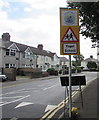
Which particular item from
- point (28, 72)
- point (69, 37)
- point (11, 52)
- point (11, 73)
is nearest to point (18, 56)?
point (11, 52)

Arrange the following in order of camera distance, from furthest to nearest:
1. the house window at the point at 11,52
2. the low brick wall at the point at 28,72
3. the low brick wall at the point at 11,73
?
the house window at the point at 11,52 < the low brick wall at the point at 28,72 < the low brick wall at the point at 11,73

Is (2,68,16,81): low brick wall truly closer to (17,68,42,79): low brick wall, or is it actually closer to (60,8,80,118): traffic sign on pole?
(17,68,42,79): low brick wall

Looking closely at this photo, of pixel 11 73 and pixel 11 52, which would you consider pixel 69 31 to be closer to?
pixel 11 73

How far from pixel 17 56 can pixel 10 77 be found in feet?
50.9

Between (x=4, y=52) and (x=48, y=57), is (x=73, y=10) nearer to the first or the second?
(x=4, y=52)

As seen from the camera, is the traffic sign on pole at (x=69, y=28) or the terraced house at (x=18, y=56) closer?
the traffic sign on pole at (x=69, y=28)

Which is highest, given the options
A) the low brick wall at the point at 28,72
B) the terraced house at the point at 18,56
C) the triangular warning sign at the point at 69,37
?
the terraced house at the point at 18,56

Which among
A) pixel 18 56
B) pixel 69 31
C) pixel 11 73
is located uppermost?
pixel 18 56

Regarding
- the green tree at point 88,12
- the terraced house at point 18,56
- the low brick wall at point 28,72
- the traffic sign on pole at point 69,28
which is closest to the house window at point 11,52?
the terraced house at point 18,56

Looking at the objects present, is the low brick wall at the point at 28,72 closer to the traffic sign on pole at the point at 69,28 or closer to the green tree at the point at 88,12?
the green tree at the point at 88,12

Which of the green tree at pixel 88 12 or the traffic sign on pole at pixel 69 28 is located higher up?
the green tree at pixel 88 12

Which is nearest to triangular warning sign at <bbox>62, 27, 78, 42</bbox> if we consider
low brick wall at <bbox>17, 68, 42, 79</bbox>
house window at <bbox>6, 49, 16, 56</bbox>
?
low brick wall at <bbox>17, 68, 42, 79</bbox>

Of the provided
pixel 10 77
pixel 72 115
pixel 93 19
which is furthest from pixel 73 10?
pixel 10 77

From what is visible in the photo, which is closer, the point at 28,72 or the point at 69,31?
the point at 69,31
